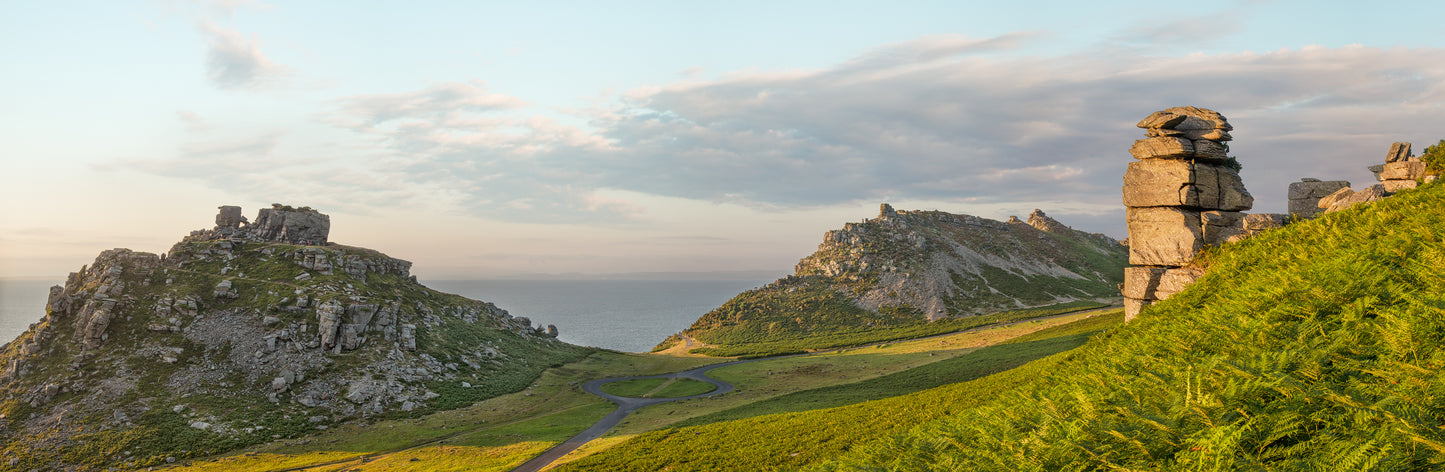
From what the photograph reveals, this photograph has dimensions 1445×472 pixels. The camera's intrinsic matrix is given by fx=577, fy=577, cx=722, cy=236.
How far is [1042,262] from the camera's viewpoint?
181250 mm

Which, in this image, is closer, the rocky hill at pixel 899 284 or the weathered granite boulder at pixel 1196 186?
the weathered granite boulder at pixel 1196 186

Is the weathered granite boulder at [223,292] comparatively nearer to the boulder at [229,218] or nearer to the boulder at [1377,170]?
the boulder at [229,218]

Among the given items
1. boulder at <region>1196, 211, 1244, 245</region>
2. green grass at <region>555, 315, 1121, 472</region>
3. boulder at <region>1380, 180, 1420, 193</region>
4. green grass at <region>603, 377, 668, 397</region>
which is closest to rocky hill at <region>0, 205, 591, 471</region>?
green grass at <region>603, 377, 668, 397</region>

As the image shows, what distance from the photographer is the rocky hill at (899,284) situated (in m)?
146

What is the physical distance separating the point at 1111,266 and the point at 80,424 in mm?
238460

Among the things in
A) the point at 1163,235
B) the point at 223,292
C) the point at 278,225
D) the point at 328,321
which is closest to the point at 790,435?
the point at 1163,235

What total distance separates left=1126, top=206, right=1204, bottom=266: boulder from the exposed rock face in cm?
732

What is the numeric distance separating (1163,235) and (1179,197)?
7.30 ft

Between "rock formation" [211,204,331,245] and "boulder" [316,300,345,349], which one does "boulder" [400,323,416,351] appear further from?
"rock formation" [211,204,331,245]

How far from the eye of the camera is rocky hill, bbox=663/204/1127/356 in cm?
14575

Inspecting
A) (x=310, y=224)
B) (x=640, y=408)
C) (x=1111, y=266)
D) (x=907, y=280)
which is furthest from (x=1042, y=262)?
(x=310, y=224)

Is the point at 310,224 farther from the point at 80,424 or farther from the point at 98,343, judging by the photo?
the point at 80,424

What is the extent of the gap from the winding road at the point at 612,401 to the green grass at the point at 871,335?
12.4m

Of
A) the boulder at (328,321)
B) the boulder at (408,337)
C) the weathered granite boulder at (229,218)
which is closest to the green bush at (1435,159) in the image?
the boulder at (408,337)
